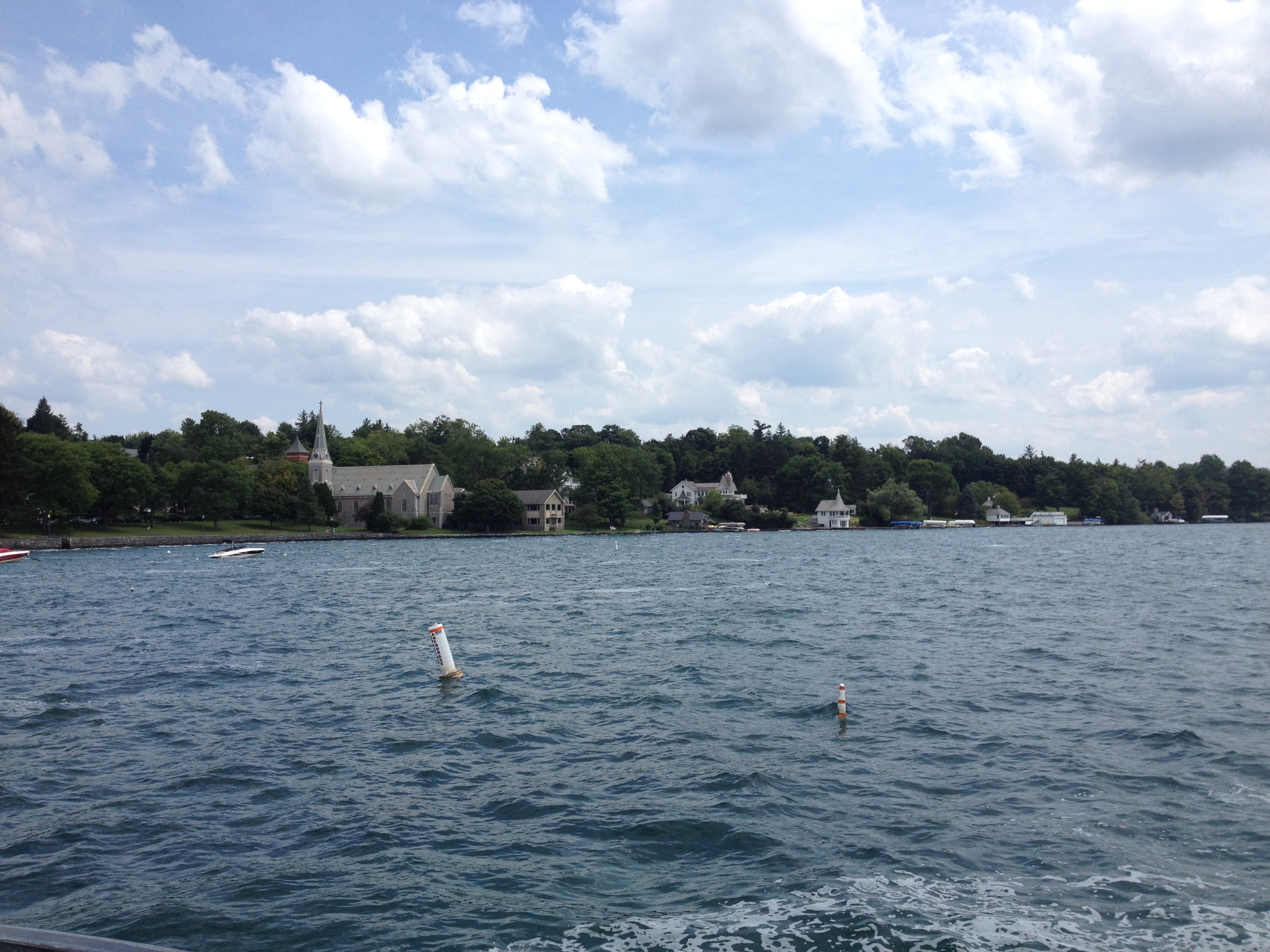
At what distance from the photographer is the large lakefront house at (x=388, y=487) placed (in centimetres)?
13050

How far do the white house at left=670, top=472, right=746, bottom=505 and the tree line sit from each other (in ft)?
13.1

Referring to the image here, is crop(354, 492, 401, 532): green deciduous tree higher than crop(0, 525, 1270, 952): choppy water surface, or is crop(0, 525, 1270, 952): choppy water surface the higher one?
crop(354, 492, 401, 532): green deciduous tree

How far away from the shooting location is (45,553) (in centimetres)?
7925

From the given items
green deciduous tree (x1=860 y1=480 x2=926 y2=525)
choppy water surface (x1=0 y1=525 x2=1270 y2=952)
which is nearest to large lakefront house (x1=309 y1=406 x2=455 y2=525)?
green deciduous tree (x1=860 y1=480 x2=926 y2=525)

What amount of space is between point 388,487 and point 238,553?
5718 centimetres

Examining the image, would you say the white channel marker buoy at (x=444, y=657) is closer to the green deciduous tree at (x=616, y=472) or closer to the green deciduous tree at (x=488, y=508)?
the green deciduous tree at (x=488, y=508)

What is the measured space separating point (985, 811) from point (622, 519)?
134 metres

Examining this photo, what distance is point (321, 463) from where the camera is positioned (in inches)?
5256

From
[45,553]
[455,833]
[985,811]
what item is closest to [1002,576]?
[985,811]

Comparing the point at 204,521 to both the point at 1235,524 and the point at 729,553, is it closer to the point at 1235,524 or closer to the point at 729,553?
the point at 729,553

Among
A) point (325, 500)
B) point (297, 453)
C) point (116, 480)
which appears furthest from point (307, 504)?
point (297, 453)

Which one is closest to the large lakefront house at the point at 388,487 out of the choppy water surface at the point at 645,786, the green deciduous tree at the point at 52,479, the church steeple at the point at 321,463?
the church steeple at the point at 321,463

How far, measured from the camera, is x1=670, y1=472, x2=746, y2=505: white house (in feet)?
584

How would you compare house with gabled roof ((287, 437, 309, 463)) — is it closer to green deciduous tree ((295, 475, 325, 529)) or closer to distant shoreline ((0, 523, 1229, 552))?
green deciduous tree ((295, 475, 325, 529))
